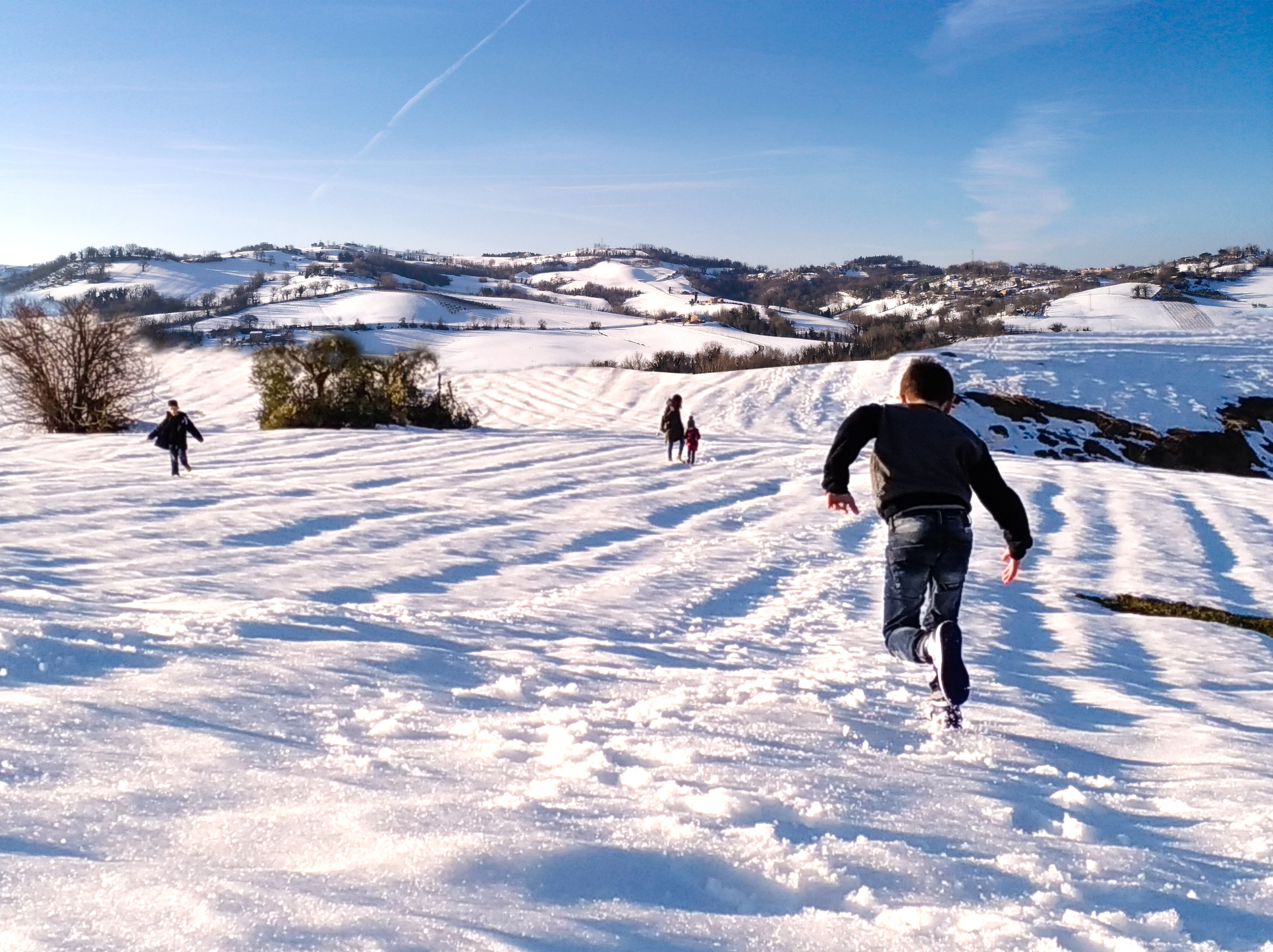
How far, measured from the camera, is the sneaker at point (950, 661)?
422cm

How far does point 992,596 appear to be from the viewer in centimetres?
947

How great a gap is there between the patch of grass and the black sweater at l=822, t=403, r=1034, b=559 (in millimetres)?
5991

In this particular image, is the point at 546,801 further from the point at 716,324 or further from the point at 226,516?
the point at 716,324

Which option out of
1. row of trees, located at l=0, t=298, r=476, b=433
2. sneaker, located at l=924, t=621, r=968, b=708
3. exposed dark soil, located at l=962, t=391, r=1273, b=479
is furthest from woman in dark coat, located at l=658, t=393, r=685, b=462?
exposed dark soil, located at l=962, t=391, r=1273, b=479

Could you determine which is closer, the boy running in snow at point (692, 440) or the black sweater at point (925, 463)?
the black sweater at point (925, 463)

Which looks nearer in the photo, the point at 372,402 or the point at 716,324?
the point at 372,402

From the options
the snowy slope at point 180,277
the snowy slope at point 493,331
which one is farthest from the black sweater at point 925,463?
the snowy slope at point 180,277

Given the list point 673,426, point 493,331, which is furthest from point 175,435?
point 493,331

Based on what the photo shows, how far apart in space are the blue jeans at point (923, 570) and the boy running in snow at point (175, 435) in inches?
582

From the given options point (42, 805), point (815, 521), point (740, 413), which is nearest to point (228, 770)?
point (42, 805)

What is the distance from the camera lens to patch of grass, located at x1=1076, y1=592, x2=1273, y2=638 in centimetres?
911

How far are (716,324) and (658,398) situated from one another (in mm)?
73157

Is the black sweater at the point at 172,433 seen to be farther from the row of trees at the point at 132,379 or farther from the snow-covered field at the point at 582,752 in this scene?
the row of trees at the point at 132,379

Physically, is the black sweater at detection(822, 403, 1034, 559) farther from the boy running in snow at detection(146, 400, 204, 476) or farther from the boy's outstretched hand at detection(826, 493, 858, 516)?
the boy running in snow at detection(146, 400, 204, 476)
